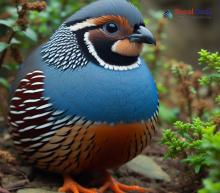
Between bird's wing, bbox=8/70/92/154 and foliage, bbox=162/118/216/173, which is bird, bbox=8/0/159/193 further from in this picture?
foliage, bbox=162/118/216/173

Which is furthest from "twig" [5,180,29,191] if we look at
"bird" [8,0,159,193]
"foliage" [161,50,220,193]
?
"foliage" [161,50,220,193]

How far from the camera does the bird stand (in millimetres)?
3012

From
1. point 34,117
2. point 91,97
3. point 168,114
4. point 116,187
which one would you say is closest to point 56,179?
point 116,187

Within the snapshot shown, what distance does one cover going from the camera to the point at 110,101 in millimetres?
3012

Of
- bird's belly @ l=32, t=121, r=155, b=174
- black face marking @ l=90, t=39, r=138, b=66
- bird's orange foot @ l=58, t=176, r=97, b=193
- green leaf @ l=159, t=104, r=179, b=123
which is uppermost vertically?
black face marking @ l=90, t=39, r=138, b=66

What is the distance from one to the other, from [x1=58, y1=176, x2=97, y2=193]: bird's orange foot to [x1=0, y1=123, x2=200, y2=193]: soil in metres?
0.08

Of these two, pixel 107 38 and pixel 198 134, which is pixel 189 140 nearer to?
pixel 198 134

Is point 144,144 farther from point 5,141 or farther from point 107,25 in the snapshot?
point 5,141

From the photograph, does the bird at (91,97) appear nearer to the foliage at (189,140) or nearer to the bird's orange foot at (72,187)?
the bird's orange foot at (72,187)

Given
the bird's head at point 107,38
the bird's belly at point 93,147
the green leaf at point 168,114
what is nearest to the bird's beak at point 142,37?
the bird's head at point 107,38

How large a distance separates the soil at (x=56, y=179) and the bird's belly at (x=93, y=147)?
189 mm

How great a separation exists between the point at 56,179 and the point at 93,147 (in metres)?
0.55

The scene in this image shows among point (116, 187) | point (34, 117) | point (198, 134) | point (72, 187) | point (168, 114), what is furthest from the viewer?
point (168, 114)

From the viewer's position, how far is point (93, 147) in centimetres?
302
